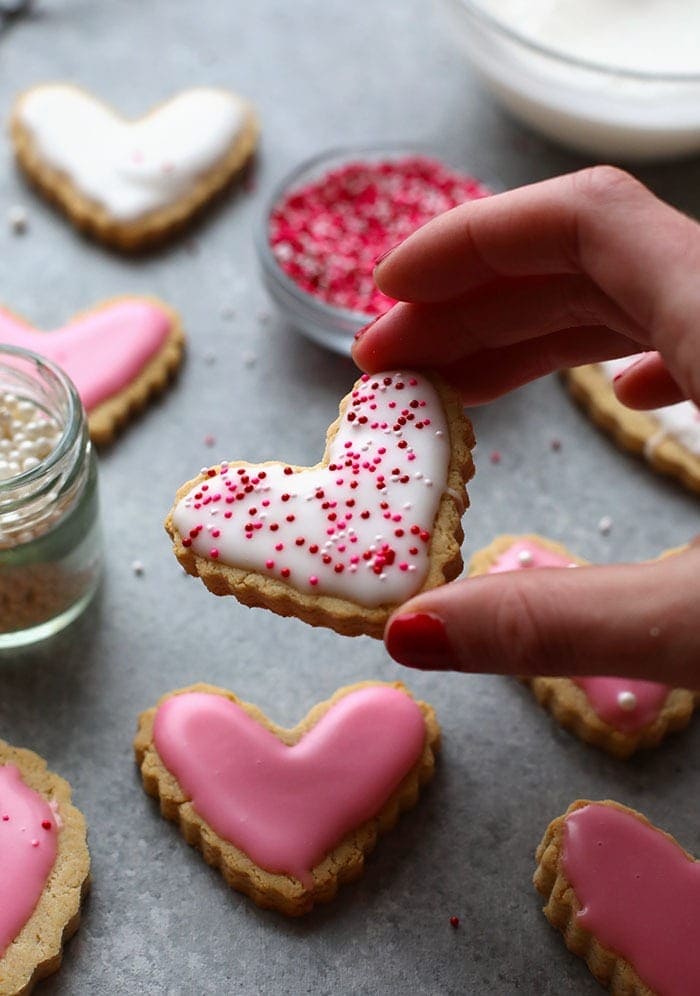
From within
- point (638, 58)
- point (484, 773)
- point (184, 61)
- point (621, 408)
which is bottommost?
point (484, 773)

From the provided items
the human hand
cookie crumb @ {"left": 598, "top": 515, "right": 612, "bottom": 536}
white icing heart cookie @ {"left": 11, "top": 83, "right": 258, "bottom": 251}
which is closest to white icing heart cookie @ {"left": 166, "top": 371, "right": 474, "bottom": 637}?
the human hand

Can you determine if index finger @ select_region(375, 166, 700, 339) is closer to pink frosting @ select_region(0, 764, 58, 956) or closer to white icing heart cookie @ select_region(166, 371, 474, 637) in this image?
white icing heart cookie @ select_region(166, 371, 474, 637)

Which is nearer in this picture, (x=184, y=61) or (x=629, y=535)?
(x=629, y=535)

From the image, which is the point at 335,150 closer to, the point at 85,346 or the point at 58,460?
the point at 85,346

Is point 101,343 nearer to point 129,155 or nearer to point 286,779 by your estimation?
point 129,155

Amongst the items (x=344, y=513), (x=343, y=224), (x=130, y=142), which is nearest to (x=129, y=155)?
(x=130, y=142)

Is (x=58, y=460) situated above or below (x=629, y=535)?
above

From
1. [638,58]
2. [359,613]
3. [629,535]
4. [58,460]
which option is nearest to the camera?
[359,613]

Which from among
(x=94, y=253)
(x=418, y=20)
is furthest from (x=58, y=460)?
(x=418, y=20)
